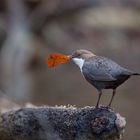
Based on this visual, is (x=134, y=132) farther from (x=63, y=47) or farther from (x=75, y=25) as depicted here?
(x=75, y=25)

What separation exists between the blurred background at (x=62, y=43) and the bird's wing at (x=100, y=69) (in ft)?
17.0

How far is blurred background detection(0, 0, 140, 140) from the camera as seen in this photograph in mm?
15734

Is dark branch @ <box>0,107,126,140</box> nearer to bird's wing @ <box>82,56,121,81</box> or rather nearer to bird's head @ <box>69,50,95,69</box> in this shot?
bird's wing @ <box>82,56,121,81</box>

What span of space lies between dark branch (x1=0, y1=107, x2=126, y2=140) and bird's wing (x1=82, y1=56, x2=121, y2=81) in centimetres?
29

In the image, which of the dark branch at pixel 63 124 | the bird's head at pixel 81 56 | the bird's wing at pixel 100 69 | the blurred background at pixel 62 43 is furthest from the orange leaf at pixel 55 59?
the blurred background at pixel 62 43

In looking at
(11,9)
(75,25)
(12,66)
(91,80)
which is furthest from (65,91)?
(91,80)

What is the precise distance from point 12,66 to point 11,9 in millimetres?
1480

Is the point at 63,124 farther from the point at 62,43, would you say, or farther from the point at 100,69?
the point at 62,43

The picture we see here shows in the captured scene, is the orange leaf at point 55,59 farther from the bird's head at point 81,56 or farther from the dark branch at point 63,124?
the dark branch at point 63,124

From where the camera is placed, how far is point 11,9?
17656mm

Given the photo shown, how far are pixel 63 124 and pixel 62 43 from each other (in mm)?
14538

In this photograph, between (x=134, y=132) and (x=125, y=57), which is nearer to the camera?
(x=134, y=132)

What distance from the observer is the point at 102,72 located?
6.45m

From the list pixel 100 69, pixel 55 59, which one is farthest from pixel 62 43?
pixel 100 69
